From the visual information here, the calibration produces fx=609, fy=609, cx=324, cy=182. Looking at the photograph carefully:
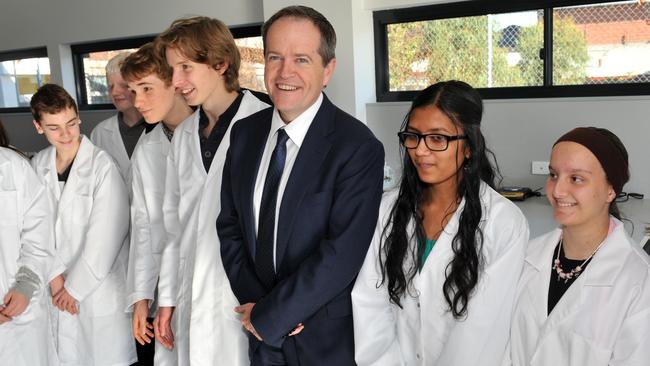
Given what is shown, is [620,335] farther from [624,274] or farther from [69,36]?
[69,36]

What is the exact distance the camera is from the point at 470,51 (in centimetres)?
372

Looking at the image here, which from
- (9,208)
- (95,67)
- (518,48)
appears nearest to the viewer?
(9,208)

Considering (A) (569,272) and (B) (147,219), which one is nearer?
(A) (569,272)

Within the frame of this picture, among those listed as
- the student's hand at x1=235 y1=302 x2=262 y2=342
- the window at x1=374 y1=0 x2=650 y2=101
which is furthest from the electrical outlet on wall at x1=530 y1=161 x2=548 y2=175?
the student's hand at x1=235 y1=302 x2=262 y2=342

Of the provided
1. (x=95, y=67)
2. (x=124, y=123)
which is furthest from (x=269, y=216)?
(x=95, y=67)

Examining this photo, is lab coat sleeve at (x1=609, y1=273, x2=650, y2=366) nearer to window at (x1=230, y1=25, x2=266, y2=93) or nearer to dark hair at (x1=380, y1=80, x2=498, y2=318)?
dark hair at (x1=380, y1=80, x2=498, y2=318)

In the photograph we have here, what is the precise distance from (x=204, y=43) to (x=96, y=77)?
420 centimetres

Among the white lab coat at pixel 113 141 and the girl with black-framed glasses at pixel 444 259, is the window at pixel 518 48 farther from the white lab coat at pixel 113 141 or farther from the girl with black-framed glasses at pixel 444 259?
the girl with black-framed glasses at pixel 444 259

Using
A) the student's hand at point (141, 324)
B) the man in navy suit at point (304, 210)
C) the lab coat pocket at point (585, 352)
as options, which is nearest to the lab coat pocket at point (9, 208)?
the student's hand at point (141, 324)

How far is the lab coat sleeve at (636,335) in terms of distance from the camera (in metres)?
1.23

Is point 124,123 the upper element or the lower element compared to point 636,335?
upper

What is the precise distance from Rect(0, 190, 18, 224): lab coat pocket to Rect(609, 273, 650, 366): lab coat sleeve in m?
1.79

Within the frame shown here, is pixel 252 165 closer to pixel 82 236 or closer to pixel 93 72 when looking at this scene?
pixel 82 236

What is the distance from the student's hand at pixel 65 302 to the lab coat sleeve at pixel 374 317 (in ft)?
4.09
